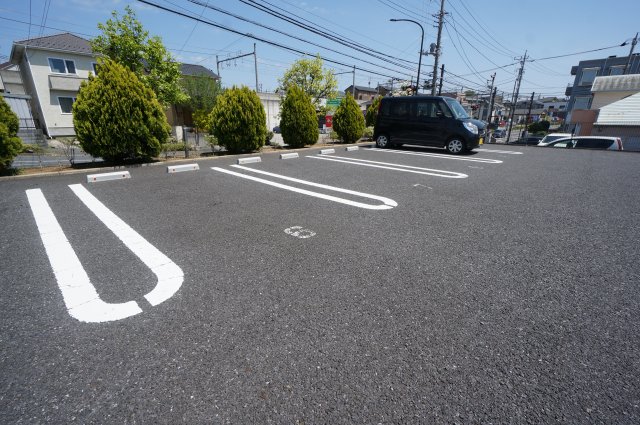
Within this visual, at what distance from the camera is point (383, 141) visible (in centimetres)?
1148

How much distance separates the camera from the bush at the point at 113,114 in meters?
6.96

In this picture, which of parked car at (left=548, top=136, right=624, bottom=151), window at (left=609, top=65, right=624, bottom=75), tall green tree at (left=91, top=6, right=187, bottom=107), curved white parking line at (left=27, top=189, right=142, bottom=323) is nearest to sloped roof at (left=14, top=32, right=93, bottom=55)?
tall green tree at (left=91, top=6, right=187, bottom=107)

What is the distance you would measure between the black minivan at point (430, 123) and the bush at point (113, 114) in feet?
26.8

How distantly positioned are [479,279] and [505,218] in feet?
6.40

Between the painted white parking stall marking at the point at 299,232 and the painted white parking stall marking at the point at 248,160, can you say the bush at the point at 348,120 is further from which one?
the painted white parking stall marking at the point at 299,232

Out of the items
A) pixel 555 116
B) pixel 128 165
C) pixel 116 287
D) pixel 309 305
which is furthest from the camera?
pixel 555 116

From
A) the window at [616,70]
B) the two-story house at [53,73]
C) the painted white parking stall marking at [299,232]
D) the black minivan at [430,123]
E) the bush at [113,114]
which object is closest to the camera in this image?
the painted white parking stall marking at [299,232]

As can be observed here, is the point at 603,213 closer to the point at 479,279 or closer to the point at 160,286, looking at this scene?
the point at 479,279

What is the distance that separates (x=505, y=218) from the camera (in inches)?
153

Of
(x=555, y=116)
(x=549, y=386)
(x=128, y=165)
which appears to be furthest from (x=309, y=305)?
(x=555, y=116)

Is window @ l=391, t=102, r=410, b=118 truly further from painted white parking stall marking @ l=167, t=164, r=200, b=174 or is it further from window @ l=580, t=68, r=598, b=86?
window @ l=580, t=68, r=598, b=86

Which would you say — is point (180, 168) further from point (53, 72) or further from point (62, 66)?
point (62, 66)

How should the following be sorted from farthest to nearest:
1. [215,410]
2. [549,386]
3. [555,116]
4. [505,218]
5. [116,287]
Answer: [555,116] < [505,218] < [116,287] < [549,386] < [215,410]

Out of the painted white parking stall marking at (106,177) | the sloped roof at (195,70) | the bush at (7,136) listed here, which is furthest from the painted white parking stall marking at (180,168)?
the sloped roof at (195,70)
